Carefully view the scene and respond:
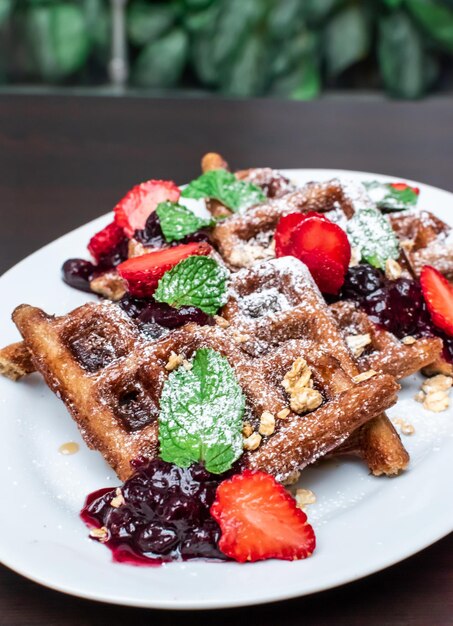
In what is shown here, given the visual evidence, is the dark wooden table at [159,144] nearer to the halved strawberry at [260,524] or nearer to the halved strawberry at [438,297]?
the halved strawberry at [438,297]

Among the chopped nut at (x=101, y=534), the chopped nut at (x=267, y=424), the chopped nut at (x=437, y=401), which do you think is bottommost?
the chopped nut at (x=437, y=401)

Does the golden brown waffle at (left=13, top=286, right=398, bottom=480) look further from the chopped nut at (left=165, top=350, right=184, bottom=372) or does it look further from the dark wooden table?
the dark wooden table

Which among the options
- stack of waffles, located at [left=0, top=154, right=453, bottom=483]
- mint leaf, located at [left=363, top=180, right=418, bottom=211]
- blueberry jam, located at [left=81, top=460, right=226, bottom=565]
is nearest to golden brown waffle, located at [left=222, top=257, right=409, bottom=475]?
stack of waffles, located at [left=0, top=154, right=453, bottom=483]

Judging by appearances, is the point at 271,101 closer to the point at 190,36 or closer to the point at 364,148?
the point at 364,148

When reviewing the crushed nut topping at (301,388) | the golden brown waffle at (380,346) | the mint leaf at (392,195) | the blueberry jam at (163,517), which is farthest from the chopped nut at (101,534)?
the mint leaf at (392,195)

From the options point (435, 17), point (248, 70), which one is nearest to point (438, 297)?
point (248, 70)

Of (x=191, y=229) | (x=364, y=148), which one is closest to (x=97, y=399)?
(x=191, y=229)
